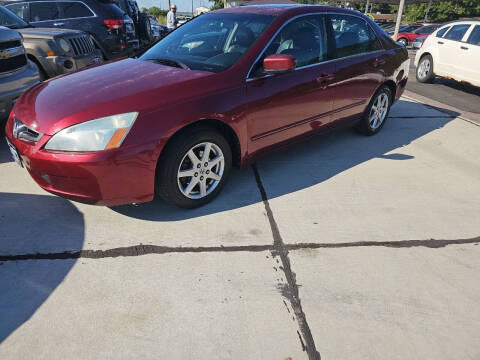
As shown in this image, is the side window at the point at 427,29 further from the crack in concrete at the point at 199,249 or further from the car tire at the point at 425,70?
the crack in concrete at the point at 199,249

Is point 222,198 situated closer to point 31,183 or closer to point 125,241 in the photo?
point 125,241

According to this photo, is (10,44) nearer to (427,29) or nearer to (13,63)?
(13,63)

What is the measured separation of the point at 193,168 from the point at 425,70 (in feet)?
26.6

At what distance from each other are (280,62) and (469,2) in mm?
A: 50906

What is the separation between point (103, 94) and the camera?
2.72 meters

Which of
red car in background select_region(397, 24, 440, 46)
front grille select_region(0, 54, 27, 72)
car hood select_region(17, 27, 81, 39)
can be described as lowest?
red car in background select_region(397, 24, 440, 46)

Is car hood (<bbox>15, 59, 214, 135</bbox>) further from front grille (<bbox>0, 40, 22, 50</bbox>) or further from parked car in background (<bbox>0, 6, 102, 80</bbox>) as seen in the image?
parked car in background (<bbox>0, 6, 102, 80</bbox>)

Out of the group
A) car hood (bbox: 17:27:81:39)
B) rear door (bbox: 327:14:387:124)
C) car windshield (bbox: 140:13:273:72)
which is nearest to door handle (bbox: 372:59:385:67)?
rear door (bbox: 327:14:387:124)

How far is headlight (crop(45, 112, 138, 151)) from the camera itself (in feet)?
8.12

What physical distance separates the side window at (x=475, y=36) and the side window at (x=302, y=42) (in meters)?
5.74

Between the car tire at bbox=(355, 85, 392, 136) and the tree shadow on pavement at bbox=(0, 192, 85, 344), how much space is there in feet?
11.4

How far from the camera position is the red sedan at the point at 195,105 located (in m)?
2.52

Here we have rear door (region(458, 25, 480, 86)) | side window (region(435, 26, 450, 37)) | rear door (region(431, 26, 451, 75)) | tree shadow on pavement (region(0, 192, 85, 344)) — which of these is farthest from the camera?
side window (region(435, 26, 450, 37))

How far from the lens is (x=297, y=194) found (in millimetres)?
3410
